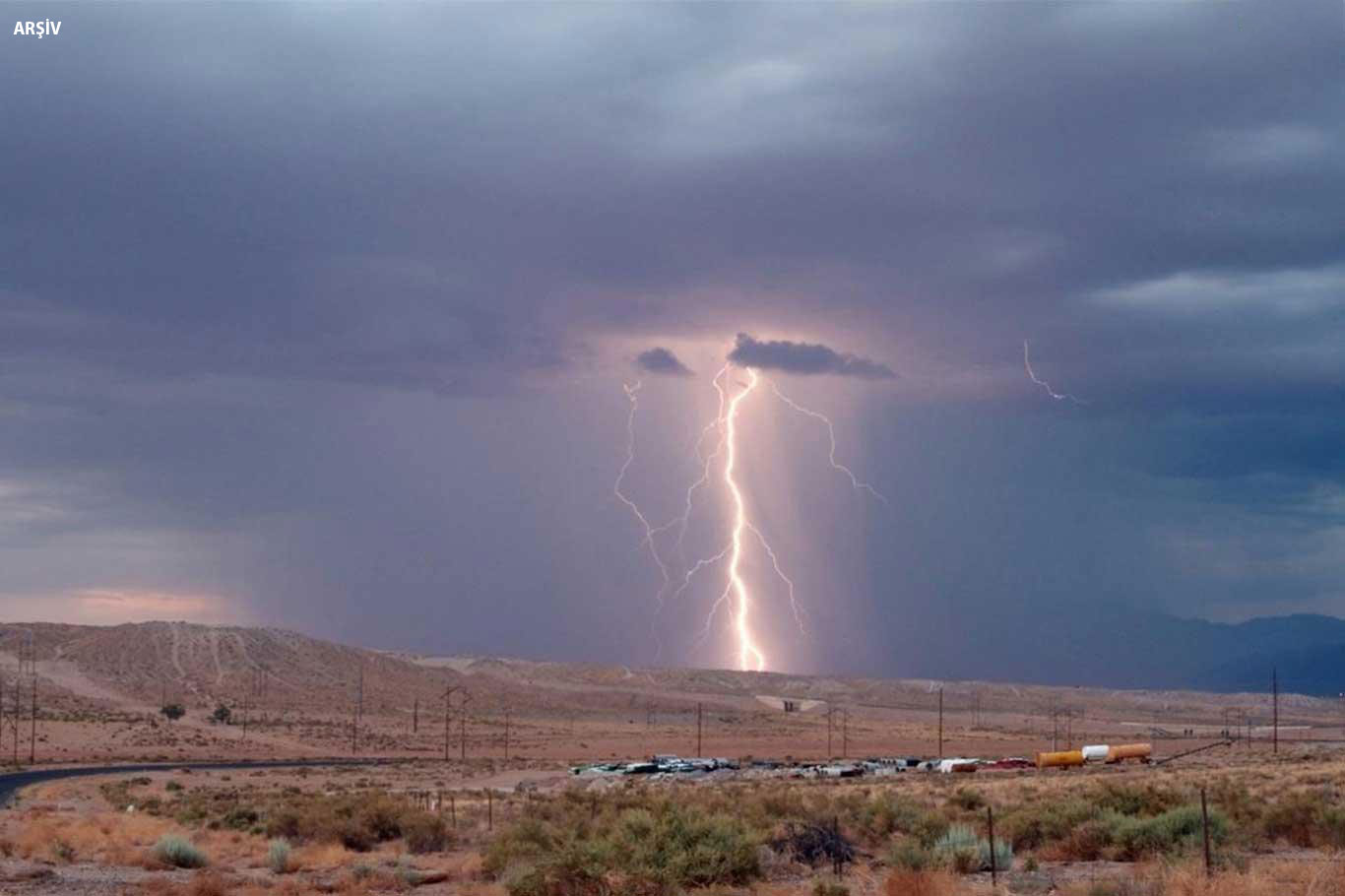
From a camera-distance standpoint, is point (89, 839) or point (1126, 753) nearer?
point (89, 839)

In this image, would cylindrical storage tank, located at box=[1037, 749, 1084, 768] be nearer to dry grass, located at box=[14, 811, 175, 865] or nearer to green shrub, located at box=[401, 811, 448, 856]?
dry grass, located at box=[14, 811, 175, 865]

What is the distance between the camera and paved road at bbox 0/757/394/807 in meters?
84.6

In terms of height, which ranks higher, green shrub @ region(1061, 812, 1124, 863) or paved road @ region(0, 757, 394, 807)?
green shrub @ region(1061, 812, 1124, 863)

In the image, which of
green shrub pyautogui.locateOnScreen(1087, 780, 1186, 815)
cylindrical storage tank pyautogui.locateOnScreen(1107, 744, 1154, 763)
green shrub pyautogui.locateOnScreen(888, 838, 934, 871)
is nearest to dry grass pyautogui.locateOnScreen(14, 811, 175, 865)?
green shrub pyautogui.locateOnScreen(888, 838, 934, 871)

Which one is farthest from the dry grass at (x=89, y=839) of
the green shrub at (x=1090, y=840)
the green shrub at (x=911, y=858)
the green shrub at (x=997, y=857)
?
the green shrub at (x=1090, y=840)

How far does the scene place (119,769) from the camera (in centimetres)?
10344

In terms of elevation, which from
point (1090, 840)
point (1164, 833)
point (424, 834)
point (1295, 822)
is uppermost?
point (1164, 833)

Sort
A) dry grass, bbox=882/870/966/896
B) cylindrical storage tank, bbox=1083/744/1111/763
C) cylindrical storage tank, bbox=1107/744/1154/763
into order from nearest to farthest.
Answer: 1. dry grass, bbox=882/870/966/896
2. cylindrical storage tank, bbox=1083/744/1111/763
3. cylindrical storage tank, bbox=1107/744/1154/763

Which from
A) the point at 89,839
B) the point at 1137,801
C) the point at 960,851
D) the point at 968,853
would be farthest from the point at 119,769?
the point at 968,853

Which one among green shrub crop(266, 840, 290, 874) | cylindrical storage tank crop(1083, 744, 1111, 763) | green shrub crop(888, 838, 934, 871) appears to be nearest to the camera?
green shrub crop(888, 838, 934, 871)

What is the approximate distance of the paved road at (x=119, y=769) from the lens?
8456 cm

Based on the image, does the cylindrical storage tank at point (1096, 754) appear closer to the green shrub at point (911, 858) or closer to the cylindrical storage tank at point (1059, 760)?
the cylindrical storage tank at point (1059, 760)

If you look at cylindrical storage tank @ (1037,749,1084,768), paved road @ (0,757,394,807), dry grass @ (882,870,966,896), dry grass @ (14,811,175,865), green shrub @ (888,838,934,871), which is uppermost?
dry grass @ (882,870,966,896)

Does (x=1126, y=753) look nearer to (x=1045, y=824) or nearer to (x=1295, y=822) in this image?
(x=1295, y=822)
